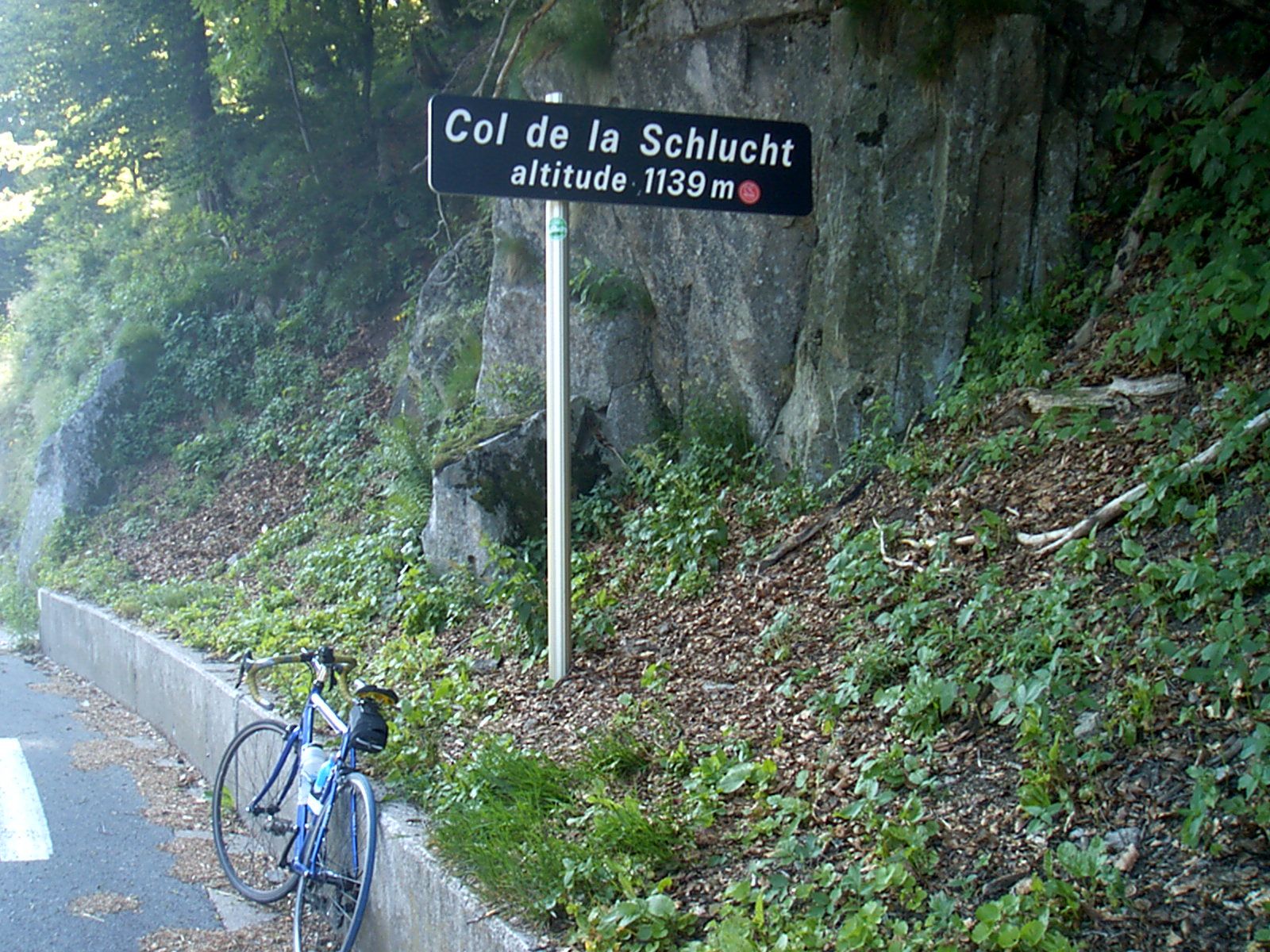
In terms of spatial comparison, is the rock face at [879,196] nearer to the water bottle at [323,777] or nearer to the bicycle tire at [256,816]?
the bicycle tire at [256,816]

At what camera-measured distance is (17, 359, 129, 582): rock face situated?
53.5 feet

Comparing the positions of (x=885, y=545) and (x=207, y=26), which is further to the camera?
(x=207, y=26)

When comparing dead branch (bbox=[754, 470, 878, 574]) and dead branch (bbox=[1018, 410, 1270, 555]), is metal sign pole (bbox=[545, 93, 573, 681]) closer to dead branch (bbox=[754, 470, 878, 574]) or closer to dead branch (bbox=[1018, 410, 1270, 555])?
dead branch (bbox=[754, 470, 878, 574])

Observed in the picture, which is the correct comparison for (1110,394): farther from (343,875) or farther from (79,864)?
(79,864)

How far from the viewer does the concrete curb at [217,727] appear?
4.03 metres

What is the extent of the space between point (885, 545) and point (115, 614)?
26.5ft

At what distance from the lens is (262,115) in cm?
1731

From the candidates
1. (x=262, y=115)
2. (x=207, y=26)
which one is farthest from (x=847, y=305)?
(x=207, y=26)

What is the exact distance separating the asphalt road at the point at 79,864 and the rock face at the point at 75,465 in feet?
28.3

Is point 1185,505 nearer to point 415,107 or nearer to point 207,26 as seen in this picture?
point 415,107

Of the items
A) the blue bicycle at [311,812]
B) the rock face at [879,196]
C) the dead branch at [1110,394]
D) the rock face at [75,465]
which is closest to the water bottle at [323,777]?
→ the blue bicycle at [311,812]

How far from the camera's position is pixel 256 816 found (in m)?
5.80

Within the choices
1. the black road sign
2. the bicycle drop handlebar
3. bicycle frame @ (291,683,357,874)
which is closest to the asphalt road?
bicycle frame @ (291,683,357,874)

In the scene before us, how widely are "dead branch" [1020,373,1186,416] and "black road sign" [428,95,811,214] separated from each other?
151cm
